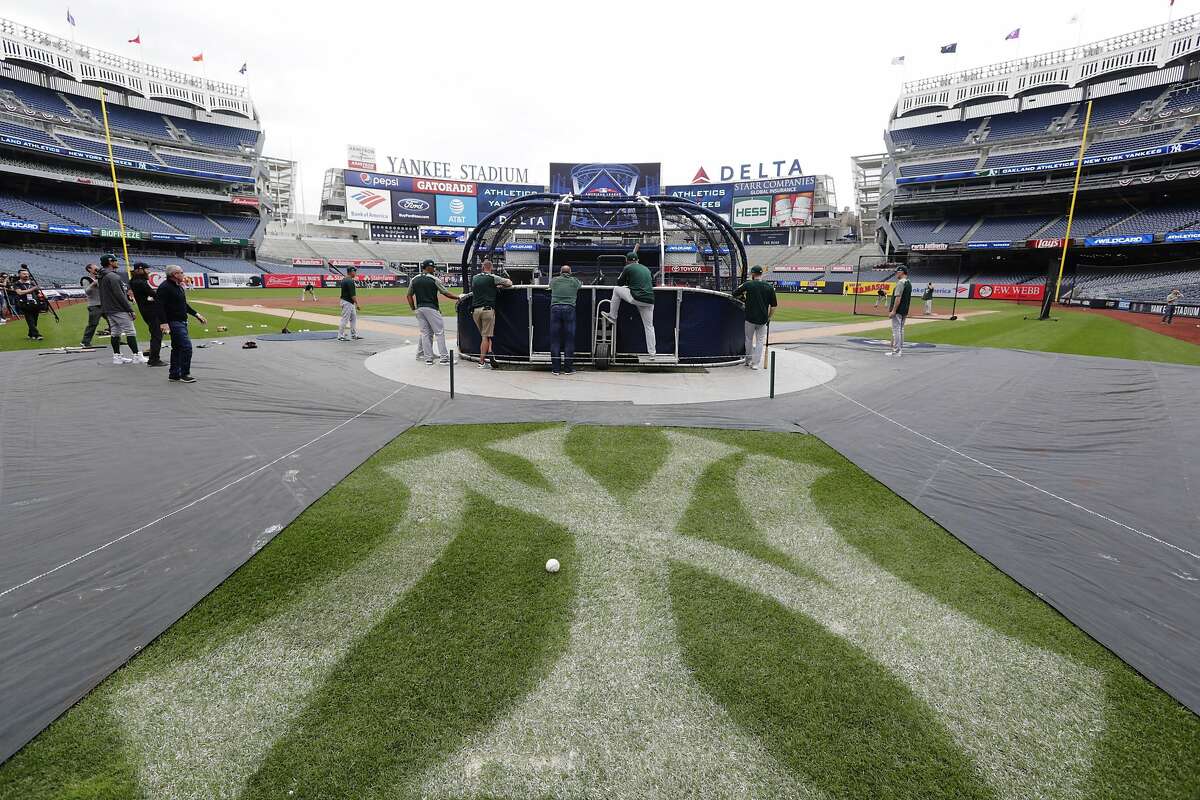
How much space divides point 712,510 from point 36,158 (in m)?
66.3

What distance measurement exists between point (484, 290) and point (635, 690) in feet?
27.0

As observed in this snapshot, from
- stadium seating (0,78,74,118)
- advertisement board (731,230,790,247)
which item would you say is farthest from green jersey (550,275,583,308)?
stadium seating (0,78,74,118)

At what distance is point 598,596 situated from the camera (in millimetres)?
3004

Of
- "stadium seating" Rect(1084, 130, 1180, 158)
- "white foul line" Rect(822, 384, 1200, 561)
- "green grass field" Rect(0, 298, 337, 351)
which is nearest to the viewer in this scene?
"white foul line" Rect(822, 384, 1200, 561)

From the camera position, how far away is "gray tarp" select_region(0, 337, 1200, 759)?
2734 mm

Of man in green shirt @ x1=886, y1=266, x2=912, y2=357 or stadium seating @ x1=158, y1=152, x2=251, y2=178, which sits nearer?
man in green shirt @ x1=886, y1=266, x2=912, y2=357

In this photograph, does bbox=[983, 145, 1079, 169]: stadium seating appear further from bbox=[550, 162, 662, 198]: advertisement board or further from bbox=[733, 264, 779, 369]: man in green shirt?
bbox=[733, 264, 779, 369]: man in green shirt

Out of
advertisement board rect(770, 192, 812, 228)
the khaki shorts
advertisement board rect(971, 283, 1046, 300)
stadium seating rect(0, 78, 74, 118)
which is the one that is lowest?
the khaki shorts

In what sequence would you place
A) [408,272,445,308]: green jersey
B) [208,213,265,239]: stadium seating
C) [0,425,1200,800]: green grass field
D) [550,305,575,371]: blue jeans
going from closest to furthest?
[0,425,1200,800]: green grass field
[550,305,575,371]: blue jeans
[408,272,445,308]: green jersey
[208,213,265,239]: stadium seating

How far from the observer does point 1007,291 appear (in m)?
40.2

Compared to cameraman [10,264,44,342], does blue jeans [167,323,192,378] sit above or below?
below

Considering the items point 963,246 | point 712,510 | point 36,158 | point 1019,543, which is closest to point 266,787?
point 712,510

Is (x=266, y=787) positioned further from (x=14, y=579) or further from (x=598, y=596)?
(x=14, y=579)

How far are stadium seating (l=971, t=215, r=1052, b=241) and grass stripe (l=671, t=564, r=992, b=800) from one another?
180ft
